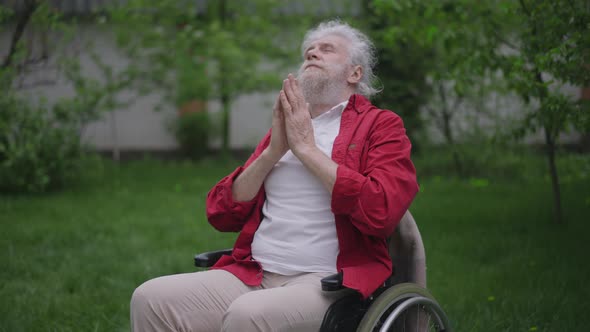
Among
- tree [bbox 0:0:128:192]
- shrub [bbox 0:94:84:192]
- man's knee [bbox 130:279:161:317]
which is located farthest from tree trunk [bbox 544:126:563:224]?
shrub [bbox 0:94:84:192]

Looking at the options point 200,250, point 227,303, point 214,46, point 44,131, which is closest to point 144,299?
point 227,303

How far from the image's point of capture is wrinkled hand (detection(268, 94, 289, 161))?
8.16 ft

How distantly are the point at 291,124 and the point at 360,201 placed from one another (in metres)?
0.44

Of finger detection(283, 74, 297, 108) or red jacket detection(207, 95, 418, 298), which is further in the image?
finger detection(283, 74, 297, 108)

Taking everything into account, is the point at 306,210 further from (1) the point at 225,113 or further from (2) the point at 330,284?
(1) the point at 225,113

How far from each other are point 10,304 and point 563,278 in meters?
3.54

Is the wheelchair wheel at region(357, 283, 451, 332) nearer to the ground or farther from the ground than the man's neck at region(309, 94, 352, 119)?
nearer to the ground

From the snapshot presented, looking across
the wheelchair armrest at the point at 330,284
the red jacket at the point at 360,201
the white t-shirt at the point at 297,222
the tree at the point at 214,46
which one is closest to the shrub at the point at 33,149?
the tree at the point at 214,46

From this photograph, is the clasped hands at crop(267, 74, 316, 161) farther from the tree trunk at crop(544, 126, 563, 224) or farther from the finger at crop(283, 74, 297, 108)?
the tree trunk at crop(544, 126, 563, 224)

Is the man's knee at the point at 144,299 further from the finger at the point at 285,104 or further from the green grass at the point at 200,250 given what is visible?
the green grass at the point at 200,250

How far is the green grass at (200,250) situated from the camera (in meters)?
3.52

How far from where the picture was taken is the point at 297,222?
2500 millimetres

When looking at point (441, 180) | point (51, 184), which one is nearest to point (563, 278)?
point (441, 180)

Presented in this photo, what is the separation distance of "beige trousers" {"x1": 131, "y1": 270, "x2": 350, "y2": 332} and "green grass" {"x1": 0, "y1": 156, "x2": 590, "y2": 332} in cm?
119
